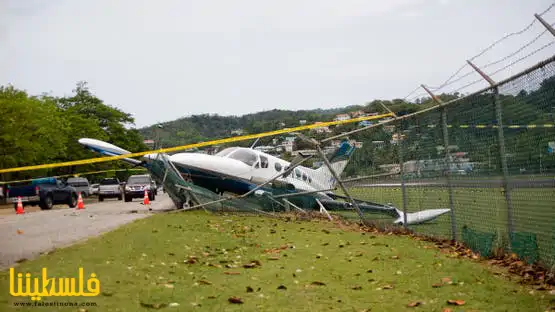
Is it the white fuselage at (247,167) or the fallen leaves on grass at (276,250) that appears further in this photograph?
the white fuselage at (247,167)

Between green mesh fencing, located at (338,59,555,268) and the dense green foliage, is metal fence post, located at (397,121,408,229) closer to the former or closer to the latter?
green mesh fencing, located at (338,59,555,268)

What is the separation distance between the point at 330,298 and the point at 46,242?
6865 mm

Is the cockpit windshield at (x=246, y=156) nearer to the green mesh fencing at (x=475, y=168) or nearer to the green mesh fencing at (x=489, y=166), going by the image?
the green mesh fencing at (x=475, y=168)

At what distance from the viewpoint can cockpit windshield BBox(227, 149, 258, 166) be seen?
2081 centimetres

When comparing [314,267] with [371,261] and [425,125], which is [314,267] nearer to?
[371,261]

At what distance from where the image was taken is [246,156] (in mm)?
20969

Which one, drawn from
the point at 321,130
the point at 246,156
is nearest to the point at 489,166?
the point at 321,130

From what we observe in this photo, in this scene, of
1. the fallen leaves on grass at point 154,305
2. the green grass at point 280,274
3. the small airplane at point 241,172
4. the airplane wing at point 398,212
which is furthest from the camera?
the small airplane at point 241,172

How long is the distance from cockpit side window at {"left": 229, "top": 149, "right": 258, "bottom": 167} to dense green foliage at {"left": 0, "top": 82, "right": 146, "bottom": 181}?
69.9ft

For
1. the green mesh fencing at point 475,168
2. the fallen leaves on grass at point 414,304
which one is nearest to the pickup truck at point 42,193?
the green mesh fencing at point 475,168

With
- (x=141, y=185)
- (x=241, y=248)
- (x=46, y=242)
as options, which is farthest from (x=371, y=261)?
(x=141, y=185)

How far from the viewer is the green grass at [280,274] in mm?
5883

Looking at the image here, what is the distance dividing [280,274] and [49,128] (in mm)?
41963

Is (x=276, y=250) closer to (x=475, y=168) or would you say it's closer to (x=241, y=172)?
(x=475, y=168)
